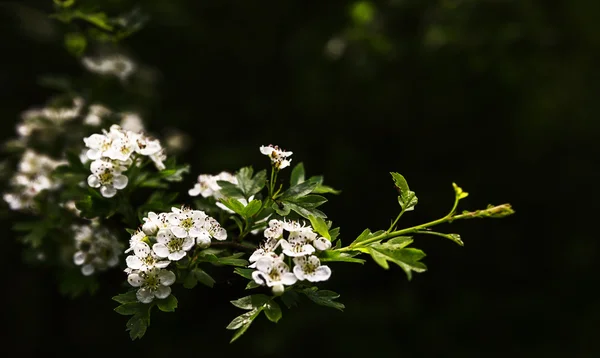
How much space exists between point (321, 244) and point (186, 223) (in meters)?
0.31

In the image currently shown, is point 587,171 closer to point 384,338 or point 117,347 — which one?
point 384,338

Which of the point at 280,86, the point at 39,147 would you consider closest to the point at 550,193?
the point at 280,86

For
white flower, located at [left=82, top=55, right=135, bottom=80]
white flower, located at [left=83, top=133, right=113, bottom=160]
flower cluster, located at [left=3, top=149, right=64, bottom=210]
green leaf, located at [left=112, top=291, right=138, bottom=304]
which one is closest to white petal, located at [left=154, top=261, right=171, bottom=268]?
green leaf, located at [left=112, top=291, right=138, bottom=304]

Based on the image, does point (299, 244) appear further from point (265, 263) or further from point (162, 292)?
point (162, 292)

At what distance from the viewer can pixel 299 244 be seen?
55.1 inches

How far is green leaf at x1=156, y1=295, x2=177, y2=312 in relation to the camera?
1.41 metres

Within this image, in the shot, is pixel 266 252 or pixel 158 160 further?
pixel 158 160

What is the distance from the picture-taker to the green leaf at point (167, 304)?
141 cm

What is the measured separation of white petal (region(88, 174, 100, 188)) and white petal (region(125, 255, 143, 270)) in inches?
13.5

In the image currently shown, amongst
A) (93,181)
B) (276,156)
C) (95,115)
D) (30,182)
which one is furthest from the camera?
(95,115)

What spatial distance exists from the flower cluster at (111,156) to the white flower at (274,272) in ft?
1.76

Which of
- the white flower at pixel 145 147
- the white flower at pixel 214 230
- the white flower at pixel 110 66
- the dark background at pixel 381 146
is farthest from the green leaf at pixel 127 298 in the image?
the dark background at pixel 381 146

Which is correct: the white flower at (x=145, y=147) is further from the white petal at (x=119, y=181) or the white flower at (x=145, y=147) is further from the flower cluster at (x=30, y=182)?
the flower cluster at (x=30, y=182)

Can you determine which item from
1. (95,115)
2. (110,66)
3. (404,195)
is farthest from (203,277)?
(110,66)
